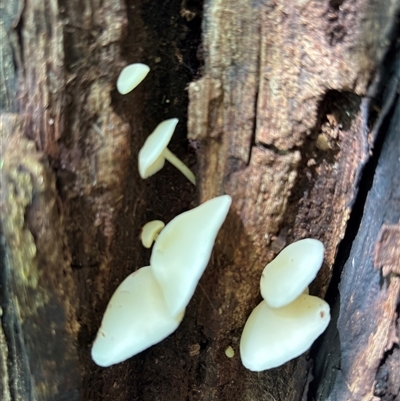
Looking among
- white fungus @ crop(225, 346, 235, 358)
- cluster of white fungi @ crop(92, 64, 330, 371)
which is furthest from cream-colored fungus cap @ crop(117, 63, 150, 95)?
white fungus @ crop(225, 346, 235, 358)

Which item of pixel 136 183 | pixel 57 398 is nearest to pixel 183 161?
pixel 136 183

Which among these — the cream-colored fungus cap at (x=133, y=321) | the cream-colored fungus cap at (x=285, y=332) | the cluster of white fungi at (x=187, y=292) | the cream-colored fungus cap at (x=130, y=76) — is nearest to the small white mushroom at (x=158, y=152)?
the cluster of white fungi at (x=187, y=292)

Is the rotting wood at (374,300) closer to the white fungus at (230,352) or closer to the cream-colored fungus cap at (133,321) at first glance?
the white fungus at (230,352)

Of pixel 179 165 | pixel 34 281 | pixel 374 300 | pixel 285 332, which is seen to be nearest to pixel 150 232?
pixel 179 165

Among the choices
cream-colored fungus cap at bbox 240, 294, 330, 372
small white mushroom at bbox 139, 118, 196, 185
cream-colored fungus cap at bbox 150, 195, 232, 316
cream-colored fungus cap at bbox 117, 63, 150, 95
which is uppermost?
cream-colored fungus cap at bbox 117, 63, 150, 95

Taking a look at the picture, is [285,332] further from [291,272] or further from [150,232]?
[150,232]

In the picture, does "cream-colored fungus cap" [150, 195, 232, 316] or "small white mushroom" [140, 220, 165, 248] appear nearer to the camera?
"cream-colored fungus cap" [150, 195, 232, 316]

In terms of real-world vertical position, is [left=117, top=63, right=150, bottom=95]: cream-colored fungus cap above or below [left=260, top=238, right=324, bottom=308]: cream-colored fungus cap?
above

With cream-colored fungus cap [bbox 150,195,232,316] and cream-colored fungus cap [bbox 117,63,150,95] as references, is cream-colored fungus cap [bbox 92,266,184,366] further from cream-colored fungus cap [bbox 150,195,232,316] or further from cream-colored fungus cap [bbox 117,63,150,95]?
cream-colored fungus cap [bbox 117,63,150,95]
